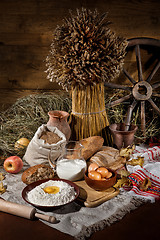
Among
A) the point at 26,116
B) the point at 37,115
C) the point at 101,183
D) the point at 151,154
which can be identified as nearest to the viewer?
the point at 101,183

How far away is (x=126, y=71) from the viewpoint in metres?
2.13

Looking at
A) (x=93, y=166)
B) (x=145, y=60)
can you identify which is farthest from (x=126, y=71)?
(x=93, y=166)

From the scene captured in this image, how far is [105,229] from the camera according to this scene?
1068mm

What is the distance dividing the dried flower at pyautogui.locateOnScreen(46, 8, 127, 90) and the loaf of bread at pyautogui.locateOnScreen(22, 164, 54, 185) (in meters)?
0.51

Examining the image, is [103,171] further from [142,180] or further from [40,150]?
[40,150]

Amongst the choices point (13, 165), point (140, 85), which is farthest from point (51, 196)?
point (140, 85)

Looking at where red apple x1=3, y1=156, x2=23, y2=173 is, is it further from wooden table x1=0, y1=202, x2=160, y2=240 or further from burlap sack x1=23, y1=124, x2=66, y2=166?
wooden table x1=0, y1=202, x2=160, y2=240

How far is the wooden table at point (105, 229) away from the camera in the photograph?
1.02 m

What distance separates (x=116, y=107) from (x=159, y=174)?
833 mm

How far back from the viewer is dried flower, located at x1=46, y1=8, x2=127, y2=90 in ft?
5.00

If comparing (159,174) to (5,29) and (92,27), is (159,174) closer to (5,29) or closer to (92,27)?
(92,27)

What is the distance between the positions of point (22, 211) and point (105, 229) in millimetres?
345

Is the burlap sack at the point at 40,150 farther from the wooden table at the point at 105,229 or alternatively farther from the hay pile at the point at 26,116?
the wooden table at the point at 105,229

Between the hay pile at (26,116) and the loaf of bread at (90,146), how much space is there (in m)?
0.41
